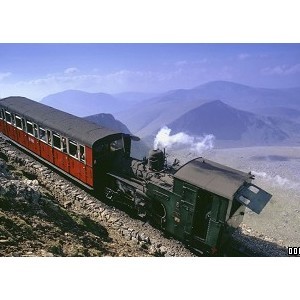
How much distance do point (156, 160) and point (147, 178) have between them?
0.99 meters

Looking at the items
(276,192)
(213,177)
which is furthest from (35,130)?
(276,192)

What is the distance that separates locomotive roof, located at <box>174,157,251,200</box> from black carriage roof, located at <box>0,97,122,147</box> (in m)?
4.73

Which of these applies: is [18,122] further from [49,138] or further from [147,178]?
[147,178]

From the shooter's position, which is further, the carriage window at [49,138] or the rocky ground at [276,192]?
the rocky ground at [276,192]

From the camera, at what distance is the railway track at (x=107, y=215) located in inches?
432

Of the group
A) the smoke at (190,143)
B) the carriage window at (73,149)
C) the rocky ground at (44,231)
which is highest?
the carriage window at (73,149)

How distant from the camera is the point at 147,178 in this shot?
38.4 ft

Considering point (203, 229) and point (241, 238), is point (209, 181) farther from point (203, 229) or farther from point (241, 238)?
point (241, 238)

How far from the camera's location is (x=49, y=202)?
11156 mm

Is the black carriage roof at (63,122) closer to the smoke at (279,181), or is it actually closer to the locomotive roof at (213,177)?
the locomotive roof at (213,177)

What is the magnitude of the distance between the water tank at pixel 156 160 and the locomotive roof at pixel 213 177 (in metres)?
1.92

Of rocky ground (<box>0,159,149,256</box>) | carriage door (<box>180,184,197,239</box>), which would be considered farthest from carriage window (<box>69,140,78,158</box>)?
carriage door (<box>180,184,197,239</box>)

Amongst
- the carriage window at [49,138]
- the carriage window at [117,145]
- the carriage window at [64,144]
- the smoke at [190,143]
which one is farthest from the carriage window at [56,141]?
the smoke at [190,143]

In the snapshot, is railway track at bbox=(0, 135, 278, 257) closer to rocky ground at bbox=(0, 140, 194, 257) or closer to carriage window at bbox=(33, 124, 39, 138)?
rocky ground at bbox=(0, 140, 194, 257)
